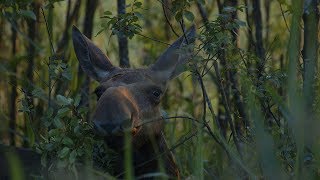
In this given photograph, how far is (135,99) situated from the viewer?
594 cm

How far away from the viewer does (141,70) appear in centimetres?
655

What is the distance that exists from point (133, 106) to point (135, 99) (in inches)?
11.1

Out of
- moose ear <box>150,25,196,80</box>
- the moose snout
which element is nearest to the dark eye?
moose ear <box>150,25,196,80</box>

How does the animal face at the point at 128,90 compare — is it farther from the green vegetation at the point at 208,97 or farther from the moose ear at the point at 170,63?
the green vegetation at the point at 208,97

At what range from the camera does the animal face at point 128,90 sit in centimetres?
527

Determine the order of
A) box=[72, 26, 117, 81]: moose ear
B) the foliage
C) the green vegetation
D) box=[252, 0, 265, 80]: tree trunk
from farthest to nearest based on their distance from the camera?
box=[252, 0, 265, 80]: tree trunk, box=[72, 26, 117, 81]: moose ear, the foliage, the green vegetation

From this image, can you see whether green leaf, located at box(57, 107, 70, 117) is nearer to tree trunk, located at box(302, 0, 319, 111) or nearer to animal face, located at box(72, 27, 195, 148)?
animal face, located at box(72, 27, 195, 148)

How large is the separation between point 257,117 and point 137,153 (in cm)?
265

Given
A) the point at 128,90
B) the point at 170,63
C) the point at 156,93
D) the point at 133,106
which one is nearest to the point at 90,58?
the point at 170,63

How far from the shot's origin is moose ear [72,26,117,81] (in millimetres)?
6887

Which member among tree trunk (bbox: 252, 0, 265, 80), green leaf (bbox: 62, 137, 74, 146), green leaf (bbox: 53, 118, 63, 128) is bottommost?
green leaf (bbox: 62, 137, 74, 146)

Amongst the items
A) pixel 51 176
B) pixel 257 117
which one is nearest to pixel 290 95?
pixel 257 117

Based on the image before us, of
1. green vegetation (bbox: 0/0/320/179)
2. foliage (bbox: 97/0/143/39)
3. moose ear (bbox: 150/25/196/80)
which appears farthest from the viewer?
moose ear (bbox: 150/25/196/80)

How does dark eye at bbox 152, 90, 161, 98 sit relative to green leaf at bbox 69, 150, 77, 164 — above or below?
above
